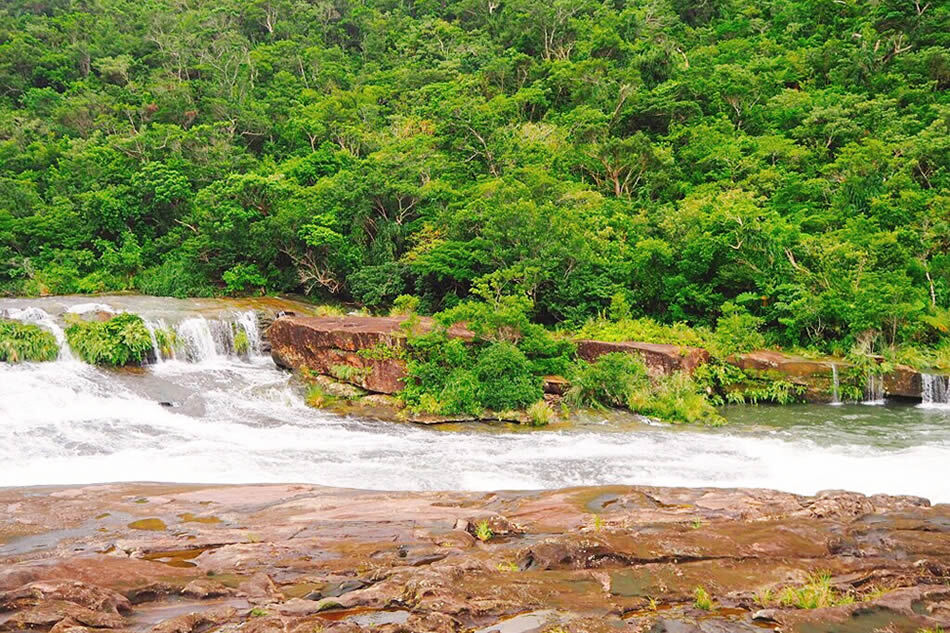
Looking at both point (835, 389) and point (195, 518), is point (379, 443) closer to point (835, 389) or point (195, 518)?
point (195, 518)

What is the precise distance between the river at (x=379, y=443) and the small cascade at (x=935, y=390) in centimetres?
67

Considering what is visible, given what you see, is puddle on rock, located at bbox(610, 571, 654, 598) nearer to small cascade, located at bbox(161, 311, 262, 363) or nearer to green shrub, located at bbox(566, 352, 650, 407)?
green shrub, located at bbox(566, 352, 650, 407)

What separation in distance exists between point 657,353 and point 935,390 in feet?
27.5

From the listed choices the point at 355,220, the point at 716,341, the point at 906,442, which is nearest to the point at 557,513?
the point at 906,442

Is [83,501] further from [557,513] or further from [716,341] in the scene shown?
[716,341]

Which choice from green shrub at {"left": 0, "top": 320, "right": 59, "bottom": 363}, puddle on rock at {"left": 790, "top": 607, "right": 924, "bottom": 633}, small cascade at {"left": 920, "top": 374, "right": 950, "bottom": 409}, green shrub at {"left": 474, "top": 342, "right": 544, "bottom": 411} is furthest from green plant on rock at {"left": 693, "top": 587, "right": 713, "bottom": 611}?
green shrub at {"left": 0, "top": 320, "right": 59, "bottom": 363}

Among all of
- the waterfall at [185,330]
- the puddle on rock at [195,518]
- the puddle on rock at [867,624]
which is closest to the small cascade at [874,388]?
the puddle on rock at [867,624]

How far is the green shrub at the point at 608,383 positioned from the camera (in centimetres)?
1797

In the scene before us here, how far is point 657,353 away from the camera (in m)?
18.9

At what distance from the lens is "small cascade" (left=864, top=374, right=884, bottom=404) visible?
19.2 m

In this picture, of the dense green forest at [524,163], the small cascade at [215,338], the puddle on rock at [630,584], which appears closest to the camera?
the puddle on rock at [630,584]

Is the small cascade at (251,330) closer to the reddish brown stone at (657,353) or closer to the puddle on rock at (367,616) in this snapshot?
the reddish brown stone at (657,353)

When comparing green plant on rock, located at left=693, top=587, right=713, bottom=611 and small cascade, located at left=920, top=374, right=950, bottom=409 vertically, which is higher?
green plant on rock, located at left=693, top=587, right=713, bottom=611

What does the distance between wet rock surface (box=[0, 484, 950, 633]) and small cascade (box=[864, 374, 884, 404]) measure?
1177 centimetres
